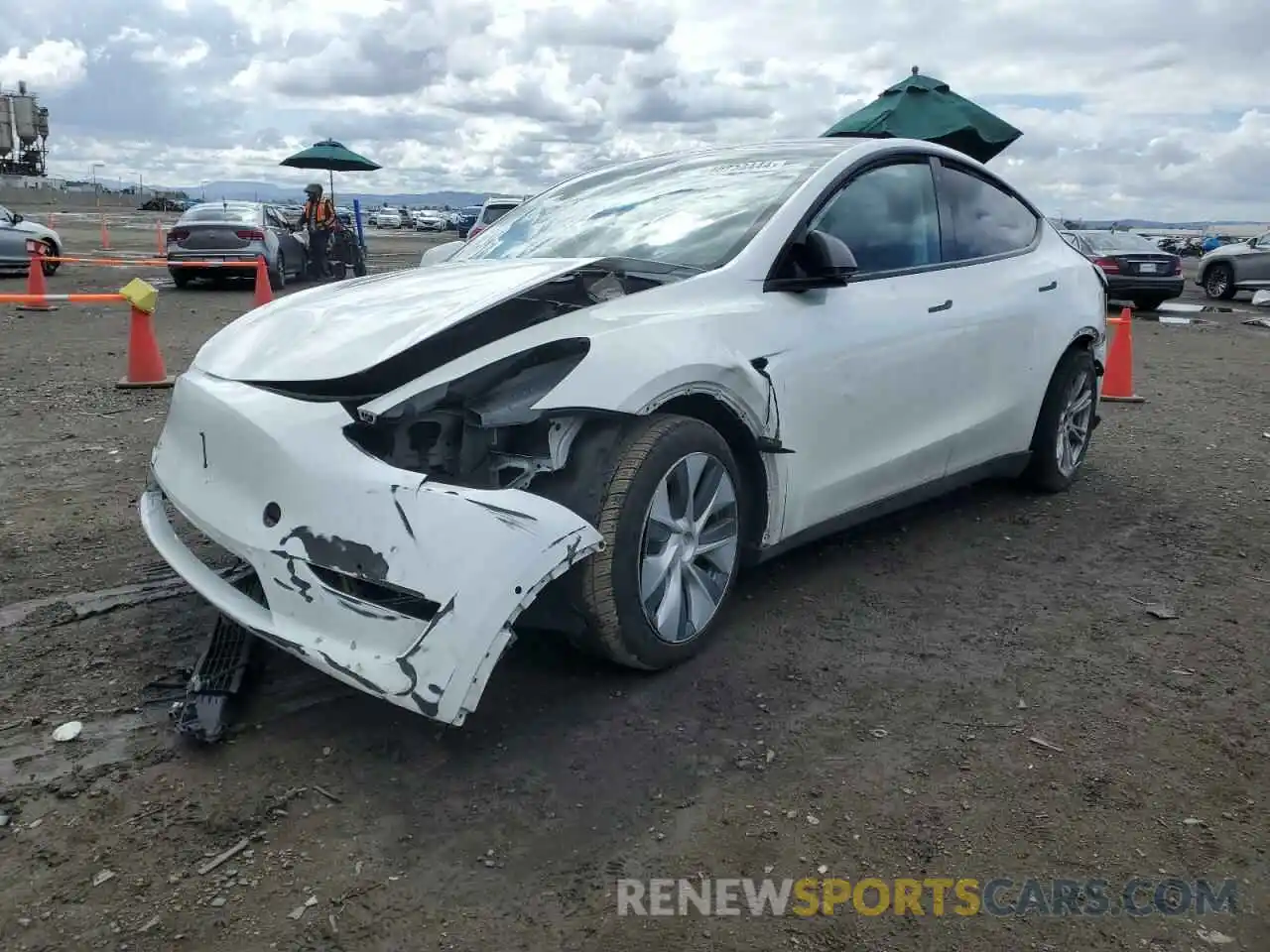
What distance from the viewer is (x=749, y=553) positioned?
3.57 m

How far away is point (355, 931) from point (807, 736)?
1.31 meters

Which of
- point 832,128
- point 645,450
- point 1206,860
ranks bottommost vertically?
point 1206,860

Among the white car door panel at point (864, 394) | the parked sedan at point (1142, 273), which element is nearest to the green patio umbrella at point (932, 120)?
the parked sedan at point (1142, 273)

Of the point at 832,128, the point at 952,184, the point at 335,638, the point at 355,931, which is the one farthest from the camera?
the point at 832,128

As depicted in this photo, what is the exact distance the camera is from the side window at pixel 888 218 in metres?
3.92

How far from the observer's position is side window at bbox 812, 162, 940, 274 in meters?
3.92

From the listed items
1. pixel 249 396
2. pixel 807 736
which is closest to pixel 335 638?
pixel 249 396

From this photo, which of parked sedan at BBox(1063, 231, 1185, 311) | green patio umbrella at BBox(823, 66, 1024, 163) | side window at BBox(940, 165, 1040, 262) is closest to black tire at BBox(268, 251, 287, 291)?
green patio umbrella at BBox(823, 66, 1024, 163)

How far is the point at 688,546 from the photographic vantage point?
10.6 feet

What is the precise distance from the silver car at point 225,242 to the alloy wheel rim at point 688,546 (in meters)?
14.5

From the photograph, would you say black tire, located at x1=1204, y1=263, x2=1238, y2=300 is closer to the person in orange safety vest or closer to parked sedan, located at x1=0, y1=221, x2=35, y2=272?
the person in orange safety vest

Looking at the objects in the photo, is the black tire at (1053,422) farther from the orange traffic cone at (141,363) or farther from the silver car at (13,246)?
the silver car at (13,246)

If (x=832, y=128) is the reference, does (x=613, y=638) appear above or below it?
below

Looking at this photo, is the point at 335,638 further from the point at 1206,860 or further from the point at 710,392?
the point at 1206,860
